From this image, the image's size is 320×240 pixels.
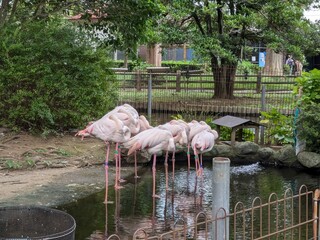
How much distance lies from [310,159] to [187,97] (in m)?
5.78

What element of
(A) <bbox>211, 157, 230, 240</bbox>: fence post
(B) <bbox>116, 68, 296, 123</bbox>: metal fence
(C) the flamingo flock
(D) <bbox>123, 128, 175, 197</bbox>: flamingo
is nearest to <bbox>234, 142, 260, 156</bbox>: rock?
(B) <bbox>116, 68, 296, 123</bbox>: metal fence

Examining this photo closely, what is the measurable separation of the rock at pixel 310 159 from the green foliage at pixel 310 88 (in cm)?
117

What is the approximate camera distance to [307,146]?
43.4 feet

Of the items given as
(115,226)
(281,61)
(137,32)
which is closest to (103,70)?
(137,32)

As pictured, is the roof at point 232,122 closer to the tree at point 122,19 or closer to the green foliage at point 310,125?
the green foliage at point 310,125

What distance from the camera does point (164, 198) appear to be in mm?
9844

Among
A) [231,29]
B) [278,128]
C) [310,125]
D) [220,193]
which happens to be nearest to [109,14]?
[278,128]

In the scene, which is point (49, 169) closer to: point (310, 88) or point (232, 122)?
point (232, 122)

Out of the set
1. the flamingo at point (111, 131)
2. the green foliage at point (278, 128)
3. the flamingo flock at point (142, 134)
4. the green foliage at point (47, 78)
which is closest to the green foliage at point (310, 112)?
the green foliage at point (278, 128)

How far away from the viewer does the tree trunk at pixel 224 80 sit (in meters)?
19.1

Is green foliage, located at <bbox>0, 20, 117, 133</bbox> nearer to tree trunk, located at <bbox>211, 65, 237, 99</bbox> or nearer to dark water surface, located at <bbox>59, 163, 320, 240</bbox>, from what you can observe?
dark water surface, located at <bbox>59, 163, 320, 240</bbox>

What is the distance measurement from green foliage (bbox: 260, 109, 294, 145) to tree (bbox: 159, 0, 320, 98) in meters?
3.62

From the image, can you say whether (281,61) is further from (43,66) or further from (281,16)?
(43,66)

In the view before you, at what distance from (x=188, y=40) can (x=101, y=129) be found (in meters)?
8.84
